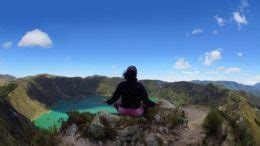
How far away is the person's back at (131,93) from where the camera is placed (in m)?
14.0

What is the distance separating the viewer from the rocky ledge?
13742 mm

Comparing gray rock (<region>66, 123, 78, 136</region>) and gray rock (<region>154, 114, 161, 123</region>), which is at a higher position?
gray rock (<region>154, 114, 161, 123</region>)

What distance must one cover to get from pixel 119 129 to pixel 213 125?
4286mm

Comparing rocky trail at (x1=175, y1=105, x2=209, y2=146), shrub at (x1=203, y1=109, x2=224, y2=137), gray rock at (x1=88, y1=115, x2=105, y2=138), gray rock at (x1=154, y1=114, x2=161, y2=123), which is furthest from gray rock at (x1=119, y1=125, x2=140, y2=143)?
shrub at (x1=203, y1=109, x2=224, y2=137)

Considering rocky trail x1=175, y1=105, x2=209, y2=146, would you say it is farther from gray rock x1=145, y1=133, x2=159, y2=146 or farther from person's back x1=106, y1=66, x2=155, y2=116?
person's back x1=106, y1=66, x2=155, y2=116

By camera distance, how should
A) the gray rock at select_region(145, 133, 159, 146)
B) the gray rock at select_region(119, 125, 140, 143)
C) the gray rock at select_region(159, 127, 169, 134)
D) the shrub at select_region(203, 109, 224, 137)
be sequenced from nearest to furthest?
the gray rock at select_region(145, 133, 159, 146) → the gray rock at select_region(119, 125, 140, 143) → the shrub at select_region(203, 109, 224, 137) → the gray rock at select_region(159, 127, 169, 134)

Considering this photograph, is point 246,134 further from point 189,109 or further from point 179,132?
point 189,109

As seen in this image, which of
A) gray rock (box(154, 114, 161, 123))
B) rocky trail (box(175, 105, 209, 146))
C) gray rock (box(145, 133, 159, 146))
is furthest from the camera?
gray rock (box(154, 114, 161, 123))

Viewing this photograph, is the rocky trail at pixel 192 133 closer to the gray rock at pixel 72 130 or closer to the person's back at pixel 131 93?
the person's back at pixel 131 93

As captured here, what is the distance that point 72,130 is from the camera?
14375 mm

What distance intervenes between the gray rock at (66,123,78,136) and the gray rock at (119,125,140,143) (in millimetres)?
2016

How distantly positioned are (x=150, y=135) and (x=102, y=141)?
206cm

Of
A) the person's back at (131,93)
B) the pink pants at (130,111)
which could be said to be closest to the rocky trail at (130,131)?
the pink pants at (130,111)

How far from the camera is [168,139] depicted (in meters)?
14.4
